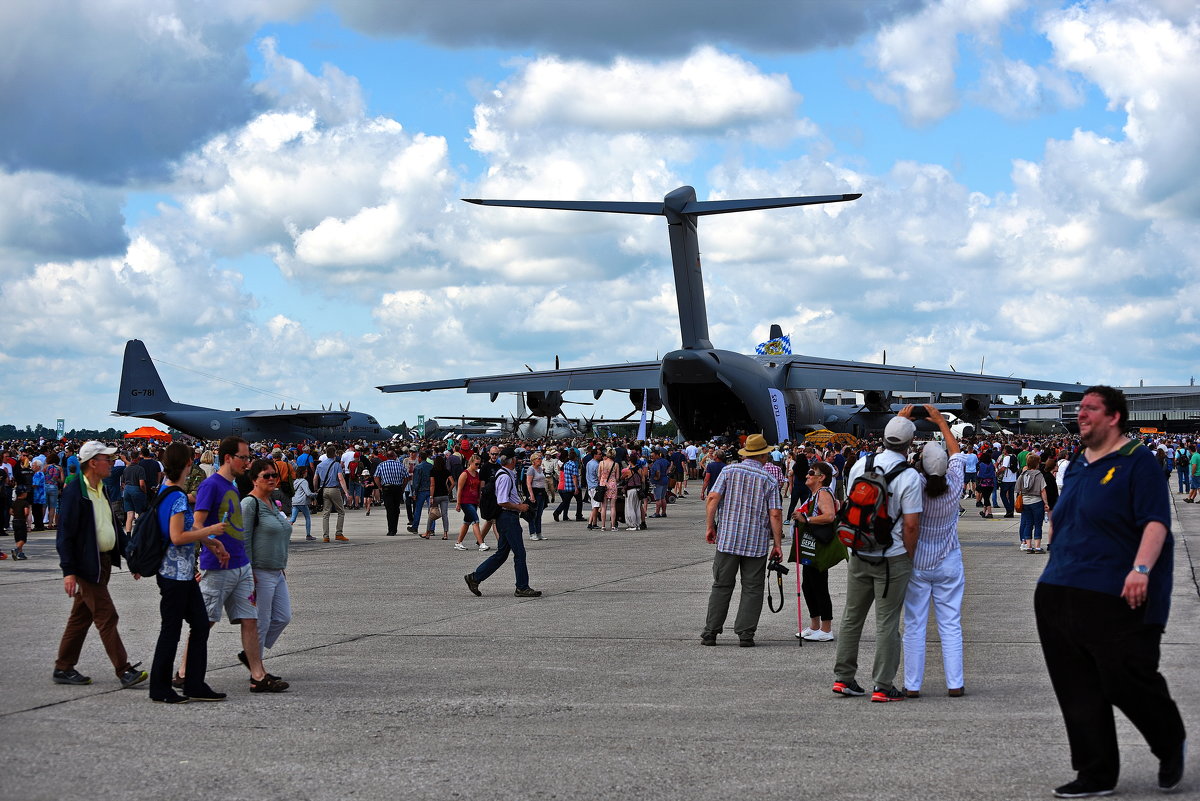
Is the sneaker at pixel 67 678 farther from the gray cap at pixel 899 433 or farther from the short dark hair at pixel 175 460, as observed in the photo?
the gray cap at pixel 899 433

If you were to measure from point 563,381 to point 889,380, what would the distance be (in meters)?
11.4

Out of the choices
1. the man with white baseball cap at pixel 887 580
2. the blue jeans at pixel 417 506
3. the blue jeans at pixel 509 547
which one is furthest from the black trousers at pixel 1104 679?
the blue jeans at pixel 417 506

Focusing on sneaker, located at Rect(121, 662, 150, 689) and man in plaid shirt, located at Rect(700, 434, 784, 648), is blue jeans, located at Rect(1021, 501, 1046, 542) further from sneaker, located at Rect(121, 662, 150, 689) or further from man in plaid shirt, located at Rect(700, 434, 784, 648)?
sneaker, located at Rect(121, 662, 150, 689)

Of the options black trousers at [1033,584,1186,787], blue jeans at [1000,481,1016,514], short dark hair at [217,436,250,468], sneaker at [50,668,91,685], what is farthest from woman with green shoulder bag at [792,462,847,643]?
blue jeans at [1000,481,1016,514]

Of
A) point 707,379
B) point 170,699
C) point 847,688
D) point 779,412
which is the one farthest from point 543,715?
point 779,412

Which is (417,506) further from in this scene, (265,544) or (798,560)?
(265,544)

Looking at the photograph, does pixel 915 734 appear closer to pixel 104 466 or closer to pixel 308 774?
pixel 308 774

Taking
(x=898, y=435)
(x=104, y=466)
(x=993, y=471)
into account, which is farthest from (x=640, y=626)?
(x=993, y=471)

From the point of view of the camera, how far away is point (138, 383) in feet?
190

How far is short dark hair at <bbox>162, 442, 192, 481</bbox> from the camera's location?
7629mm

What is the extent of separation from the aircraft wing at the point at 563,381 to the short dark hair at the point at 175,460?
3537 centimetres

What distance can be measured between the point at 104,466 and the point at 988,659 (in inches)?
252

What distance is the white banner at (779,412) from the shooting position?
40.4 metres

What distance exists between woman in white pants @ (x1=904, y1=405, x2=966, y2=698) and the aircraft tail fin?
5529cm
